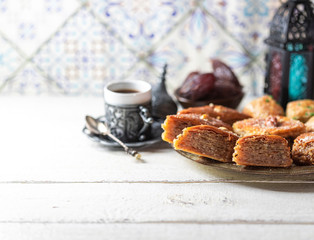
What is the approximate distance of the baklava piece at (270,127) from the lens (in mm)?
1214

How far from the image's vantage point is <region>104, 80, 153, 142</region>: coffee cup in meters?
1.34

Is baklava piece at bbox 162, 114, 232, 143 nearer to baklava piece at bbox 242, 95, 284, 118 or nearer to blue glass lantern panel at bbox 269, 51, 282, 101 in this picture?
baklava piece at bbox 242, 95, 284, 118

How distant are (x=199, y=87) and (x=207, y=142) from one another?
40cm

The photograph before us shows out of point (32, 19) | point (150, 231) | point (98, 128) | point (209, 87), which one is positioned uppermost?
point (32, 19)

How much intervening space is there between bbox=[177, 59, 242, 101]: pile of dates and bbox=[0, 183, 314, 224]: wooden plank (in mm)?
458

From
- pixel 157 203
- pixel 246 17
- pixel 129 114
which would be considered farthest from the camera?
pixel 246 17

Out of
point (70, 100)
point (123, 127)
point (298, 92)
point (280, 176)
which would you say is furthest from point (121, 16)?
point (280, 176)

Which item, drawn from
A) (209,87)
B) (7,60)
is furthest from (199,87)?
(7,60)

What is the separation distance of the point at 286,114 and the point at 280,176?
1.26 feet

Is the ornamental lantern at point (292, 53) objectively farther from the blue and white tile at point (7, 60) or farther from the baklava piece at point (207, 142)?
the blue and white tile at point (7, 60)

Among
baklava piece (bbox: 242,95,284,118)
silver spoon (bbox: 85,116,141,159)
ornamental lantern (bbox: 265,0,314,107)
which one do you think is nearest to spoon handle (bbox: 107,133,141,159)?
silver spoon (bbox: 85,116,141,159)

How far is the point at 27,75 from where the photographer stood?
6.45ft

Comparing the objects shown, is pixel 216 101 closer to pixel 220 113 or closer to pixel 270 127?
pixel 220 113

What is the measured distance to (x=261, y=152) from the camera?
3.67 ft
